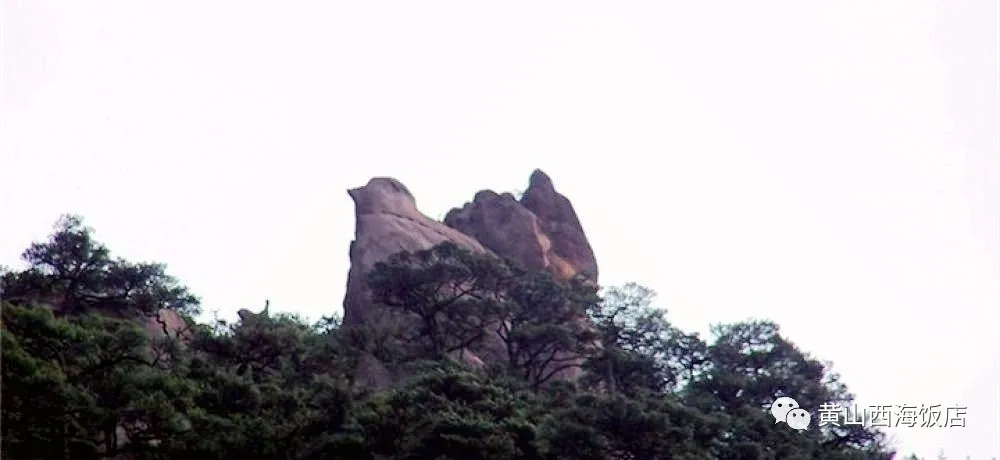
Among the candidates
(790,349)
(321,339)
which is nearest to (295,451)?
(321,339)

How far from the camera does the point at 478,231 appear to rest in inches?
1559

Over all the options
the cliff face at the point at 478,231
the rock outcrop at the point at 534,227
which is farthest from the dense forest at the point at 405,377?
the rock outcrop at the point at 534,227

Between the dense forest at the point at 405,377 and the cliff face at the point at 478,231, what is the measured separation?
2.02 metres

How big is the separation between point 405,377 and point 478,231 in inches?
533

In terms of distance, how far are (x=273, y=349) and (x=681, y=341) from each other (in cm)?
1194

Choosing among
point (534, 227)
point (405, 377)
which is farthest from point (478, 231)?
point (405, 377)

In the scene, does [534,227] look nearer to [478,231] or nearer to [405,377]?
[478,231]

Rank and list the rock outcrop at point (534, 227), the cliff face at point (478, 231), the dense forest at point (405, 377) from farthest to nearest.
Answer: the rock outcrop at point (534, 227) < the cliff face at point (478, 231) < the dense forest at point (405, 377)

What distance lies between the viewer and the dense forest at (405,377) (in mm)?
17672

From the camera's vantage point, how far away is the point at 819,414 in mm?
26609

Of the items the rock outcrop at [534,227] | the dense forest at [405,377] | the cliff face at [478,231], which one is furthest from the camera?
the rock outcrop at [534,227]

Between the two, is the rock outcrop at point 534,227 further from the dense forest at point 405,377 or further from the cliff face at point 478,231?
the dense forest at point 405,377

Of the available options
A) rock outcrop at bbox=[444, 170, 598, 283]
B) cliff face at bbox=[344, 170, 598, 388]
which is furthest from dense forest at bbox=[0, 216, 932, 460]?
rock outcrop at bbox=[444, 170, 598, 283]

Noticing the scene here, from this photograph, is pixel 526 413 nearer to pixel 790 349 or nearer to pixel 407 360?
pixel 407 360
